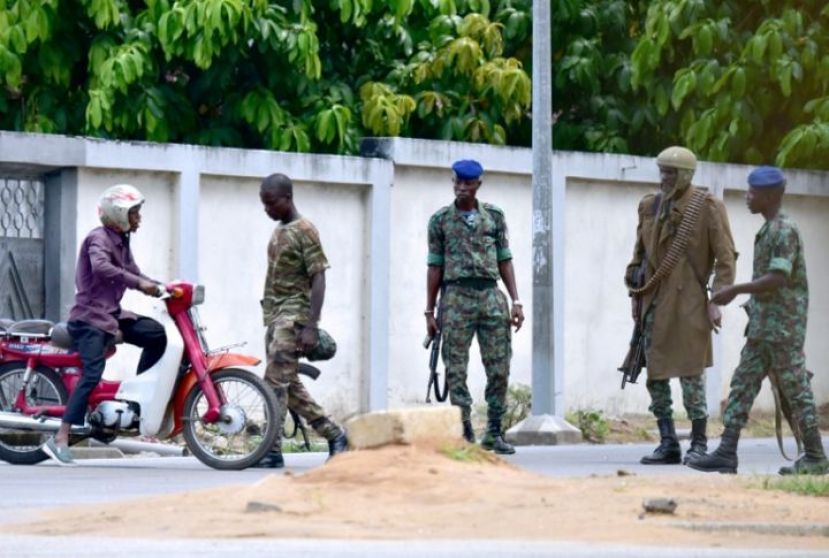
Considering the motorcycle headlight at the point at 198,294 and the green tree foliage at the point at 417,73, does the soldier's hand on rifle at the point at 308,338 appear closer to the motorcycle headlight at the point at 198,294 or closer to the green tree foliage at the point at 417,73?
the motorcycle headlight at the point at 198,294

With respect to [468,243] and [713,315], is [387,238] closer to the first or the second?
[468,243]

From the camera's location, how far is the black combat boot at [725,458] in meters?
12.1

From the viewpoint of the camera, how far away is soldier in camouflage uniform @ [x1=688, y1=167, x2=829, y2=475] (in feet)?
38.3

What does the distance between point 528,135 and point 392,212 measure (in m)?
4.27

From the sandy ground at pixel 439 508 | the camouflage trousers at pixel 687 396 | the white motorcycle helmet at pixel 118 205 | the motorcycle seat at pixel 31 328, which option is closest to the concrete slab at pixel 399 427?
the sandy ground at pixel 439 508

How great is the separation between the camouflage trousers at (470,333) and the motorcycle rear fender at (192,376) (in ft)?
5.53

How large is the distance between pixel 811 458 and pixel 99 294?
4.34 meters

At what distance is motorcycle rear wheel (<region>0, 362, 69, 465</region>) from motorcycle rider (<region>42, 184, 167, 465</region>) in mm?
236

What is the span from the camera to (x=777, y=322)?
38.5 ft

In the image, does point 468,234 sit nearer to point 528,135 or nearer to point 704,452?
point 704,452

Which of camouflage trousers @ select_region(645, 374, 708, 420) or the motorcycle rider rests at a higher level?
the motorcycle rider

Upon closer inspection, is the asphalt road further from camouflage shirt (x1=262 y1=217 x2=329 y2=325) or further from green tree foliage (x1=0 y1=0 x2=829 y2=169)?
green tree foliage (x1=0 y1=0 x2=829 y2=169)

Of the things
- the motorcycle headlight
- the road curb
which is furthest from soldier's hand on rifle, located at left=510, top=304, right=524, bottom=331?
the road curb

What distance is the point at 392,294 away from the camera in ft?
56.9
